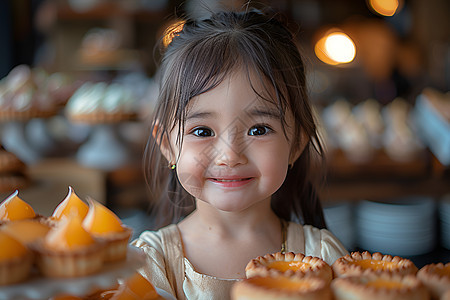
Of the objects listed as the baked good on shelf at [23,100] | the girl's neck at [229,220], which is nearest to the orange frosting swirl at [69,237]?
the girl's neck at [229,220]

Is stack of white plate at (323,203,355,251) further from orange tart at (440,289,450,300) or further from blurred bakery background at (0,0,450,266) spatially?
orange tart at (440,289,450,300)


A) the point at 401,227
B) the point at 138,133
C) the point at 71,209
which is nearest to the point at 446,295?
the point at 71,209

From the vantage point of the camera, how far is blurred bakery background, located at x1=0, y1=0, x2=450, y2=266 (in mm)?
2488

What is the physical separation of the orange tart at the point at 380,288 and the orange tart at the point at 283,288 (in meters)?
0.02

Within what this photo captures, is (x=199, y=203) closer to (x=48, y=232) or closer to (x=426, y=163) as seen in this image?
(x=48, y=232)

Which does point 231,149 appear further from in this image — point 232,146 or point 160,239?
point 160,239

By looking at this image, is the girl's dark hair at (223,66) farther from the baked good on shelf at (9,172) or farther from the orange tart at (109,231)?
the baked good on shelf at (9,172)

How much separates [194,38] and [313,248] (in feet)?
1.86

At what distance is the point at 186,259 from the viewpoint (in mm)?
1089

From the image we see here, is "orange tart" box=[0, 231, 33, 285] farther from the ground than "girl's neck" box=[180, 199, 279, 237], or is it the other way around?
"orange tart" box=[0, 231, 33, 285]

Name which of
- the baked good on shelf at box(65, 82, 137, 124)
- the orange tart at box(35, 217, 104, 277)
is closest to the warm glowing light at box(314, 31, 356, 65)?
the baked good on shelf at box(65, 82, 137, 124)

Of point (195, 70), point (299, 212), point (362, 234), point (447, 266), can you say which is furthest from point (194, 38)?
point (362, 234)

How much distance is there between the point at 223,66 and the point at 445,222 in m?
2.66

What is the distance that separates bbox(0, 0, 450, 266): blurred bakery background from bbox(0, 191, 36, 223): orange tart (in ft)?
2.15
